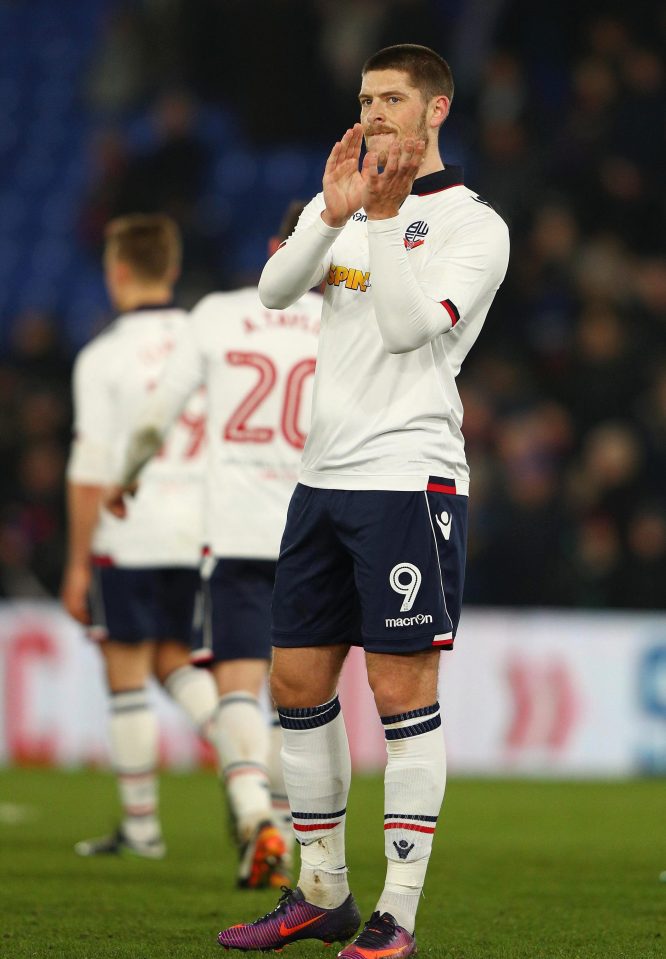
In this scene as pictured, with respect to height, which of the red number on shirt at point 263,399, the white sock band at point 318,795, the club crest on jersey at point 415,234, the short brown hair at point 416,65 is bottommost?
the white sock band at point 318,795

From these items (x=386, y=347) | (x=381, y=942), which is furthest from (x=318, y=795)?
(x=386, y=347)

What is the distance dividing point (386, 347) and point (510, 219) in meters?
8.98

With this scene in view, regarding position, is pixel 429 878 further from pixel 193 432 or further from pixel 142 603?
pixel 193 432

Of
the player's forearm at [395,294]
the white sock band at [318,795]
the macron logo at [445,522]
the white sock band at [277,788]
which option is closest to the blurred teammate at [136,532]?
the white sock band at [277,788]

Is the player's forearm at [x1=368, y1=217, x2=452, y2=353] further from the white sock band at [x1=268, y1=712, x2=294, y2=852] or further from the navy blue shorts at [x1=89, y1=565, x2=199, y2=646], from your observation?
the navy blue shorts at [x1=89, y1=565, x2=199, y2=646]

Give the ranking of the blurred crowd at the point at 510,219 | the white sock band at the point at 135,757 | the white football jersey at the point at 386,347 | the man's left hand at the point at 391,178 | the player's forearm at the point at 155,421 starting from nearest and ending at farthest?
the man's left hand at the point at 391,178, the white football jersey at the point at 386,347, the player's forearm at the point at 155,421, the white sock band at the point at 135,757, the blurred crowd at the point at 510,219

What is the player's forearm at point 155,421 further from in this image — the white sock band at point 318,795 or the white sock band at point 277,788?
the white sock band at point 318,795

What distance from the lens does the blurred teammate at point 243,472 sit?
5.47 metres

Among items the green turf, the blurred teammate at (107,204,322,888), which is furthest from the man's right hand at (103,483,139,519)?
the green turf

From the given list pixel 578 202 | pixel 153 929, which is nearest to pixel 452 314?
pixel 153 929

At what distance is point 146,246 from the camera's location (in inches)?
257

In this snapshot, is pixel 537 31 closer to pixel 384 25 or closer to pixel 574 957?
pixel 384 25

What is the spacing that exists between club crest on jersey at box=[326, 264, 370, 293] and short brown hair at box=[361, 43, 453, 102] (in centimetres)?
42

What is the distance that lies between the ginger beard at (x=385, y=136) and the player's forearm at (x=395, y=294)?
166mm
